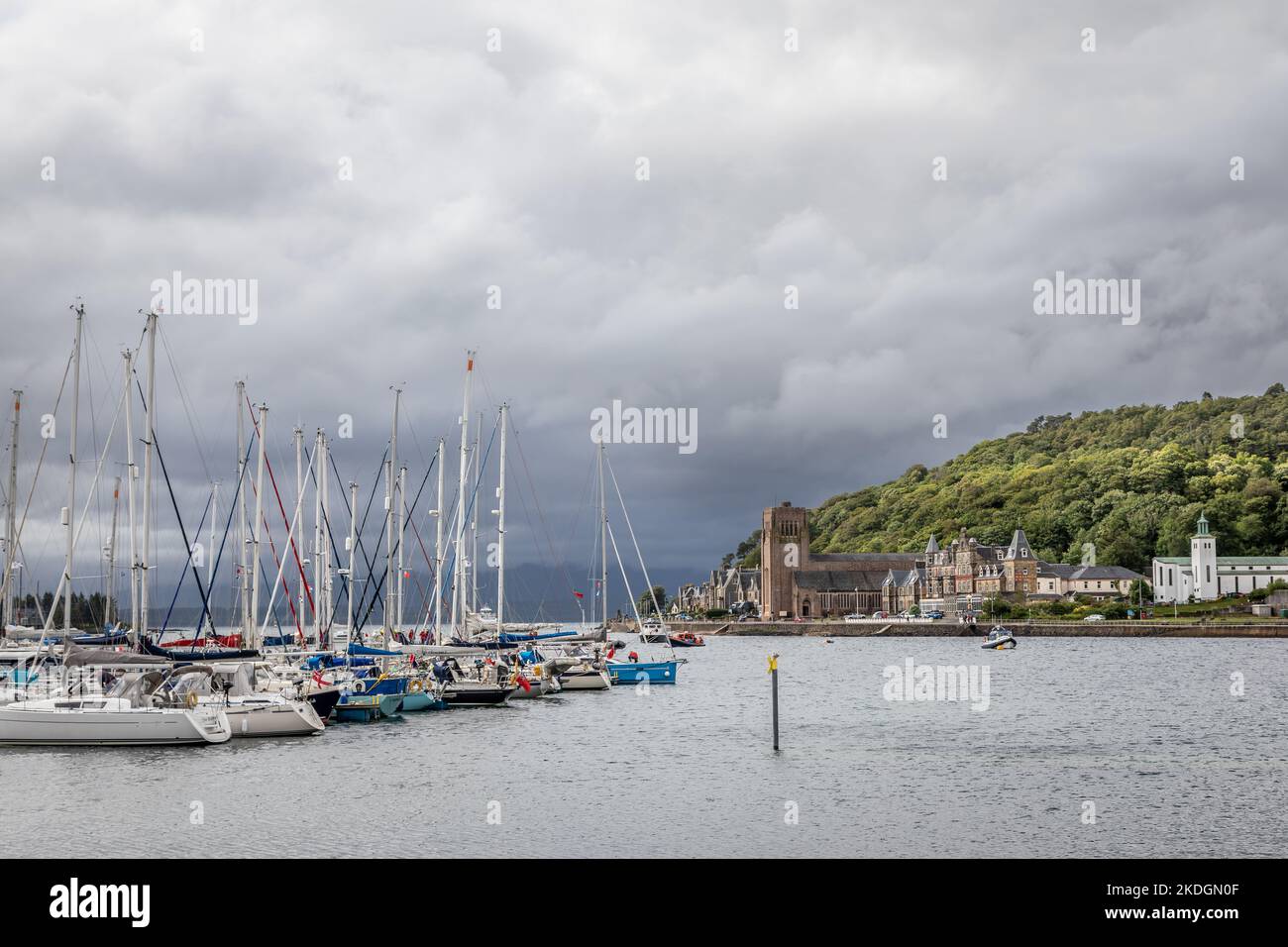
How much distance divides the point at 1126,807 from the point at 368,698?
3192 cm

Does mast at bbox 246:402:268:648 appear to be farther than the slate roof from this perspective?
No

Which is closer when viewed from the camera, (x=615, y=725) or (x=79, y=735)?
(x=79, y=735)

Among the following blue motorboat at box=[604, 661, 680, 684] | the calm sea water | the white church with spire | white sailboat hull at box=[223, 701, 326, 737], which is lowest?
blue motorboat at box=[604, 661, 680, 684]

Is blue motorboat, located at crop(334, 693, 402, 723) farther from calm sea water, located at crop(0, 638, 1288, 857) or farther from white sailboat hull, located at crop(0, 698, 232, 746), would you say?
white sailboat hull, located at crop(0, 698, 232, 746)

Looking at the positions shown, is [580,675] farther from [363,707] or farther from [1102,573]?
[1102,573]

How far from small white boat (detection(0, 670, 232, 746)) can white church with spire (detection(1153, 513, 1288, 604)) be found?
172m

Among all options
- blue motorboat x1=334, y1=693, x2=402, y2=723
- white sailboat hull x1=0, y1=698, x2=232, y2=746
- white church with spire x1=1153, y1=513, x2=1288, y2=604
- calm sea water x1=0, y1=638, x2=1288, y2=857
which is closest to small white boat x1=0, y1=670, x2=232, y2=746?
white sailboat hull x1=0, y1=698, x2=232, y2=746

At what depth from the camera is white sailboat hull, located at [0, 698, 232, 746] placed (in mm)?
40250
